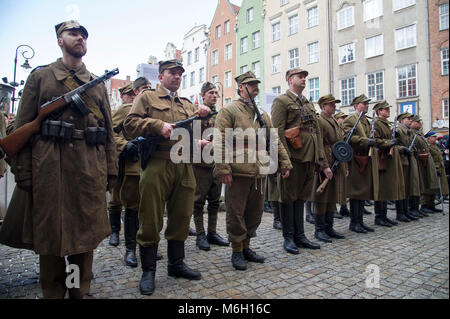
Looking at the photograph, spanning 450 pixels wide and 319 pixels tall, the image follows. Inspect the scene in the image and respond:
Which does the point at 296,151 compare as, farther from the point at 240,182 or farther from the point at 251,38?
the point at 251,38

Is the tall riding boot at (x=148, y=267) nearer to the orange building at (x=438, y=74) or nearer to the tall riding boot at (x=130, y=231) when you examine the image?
the tall riding boot at (x=130, y=231)

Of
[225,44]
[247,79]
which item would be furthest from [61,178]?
[225,44]

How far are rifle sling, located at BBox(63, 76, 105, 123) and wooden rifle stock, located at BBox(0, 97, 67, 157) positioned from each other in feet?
0.65

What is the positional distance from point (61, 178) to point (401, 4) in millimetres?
24168

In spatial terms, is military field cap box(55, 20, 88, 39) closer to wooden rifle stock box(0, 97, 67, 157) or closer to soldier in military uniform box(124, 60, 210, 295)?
wooden rifle stock box(0, 97, 67, 157)

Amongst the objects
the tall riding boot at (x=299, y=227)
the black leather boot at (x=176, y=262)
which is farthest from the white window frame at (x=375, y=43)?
the black leather boot at (x=176, y=262)

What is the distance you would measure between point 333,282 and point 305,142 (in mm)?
2038

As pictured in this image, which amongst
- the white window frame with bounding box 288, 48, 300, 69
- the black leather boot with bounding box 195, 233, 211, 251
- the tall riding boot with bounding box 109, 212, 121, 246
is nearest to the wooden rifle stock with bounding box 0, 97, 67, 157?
the tall riding boot with bounding box 109, 212, 121, 246

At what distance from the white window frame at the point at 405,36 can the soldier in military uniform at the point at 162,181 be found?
2161cm

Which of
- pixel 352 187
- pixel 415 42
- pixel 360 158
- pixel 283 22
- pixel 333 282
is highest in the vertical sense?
pixel 283 22

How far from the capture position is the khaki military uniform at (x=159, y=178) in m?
3.11
